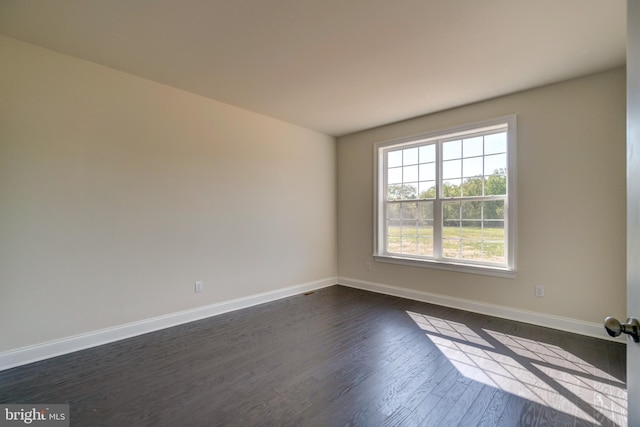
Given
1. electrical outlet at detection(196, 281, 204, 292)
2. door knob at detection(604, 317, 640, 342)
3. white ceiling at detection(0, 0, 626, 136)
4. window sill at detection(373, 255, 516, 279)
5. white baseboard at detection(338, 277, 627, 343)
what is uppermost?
white ceiling at detection(0, 0, 626, 136)

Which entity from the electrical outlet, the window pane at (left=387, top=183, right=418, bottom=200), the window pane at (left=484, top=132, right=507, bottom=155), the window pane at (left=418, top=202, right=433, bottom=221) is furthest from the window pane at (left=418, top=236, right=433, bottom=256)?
the electrical outlet

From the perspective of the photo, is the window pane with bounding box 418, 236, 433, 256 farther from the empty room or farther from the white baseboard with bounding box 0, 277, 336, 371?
the white baseboard with bounding box 0, 277, 336, 371

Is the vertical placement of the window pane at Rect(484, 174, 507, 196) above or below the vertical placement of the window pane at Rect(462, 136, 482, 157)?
below

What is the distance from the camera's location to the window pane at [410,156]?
4.42m

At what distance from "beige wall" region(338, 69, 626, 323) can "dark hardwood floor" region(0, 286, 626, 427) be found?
420mm

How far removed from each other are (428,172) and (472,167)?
602 millimetres

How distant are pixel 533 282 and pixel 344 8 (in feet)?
11.1

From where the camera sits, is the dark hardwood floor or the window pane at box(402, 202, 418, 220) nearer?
the dark hardwood floor

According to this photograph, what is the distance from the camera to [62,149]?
261cm

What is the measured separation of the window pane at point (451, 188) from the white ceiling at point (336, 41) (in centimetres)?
111

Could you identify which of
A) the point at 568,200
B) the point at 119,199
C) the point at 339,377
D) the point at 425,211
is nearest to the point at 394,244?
the point at 425,211

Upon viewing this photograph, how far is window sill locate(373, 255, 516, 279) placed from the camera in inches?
137

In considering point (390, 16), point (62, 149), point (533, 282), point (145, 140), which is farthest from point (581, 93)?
point (62, 149)

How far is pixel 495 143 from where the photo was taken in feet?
11.9
